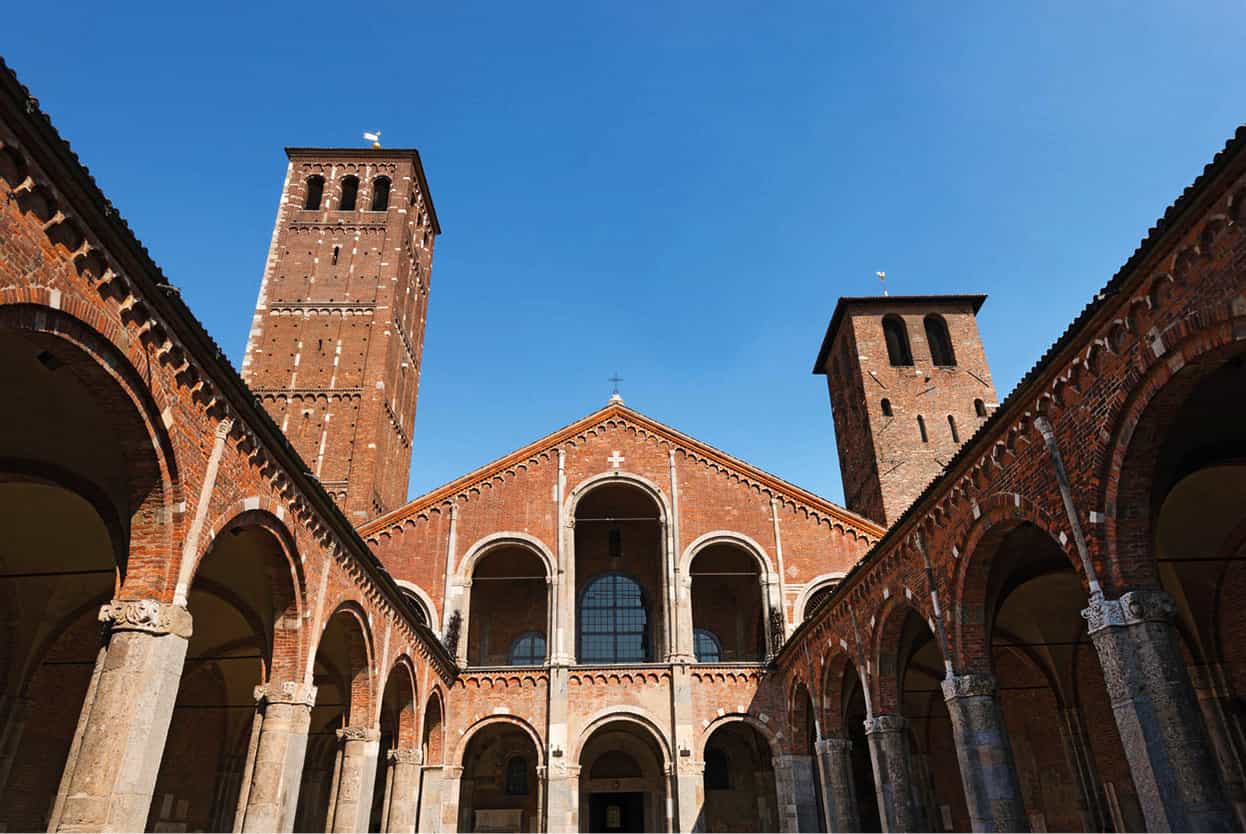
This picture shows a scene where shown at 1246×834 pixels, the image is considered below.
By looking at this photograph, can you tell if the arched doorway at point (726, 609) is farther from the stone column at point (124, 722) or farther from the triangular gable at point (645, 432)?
the stone column at point (124, 722)

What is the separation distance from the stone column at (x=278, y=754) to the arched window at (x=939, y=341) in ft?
85.4

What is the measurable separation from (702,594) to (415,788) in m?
11.2

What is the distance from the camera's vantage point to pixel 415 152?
114 feet

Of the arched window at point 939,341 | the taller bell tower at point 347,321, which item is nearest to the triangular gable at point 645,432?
the taller bell tower at point 347,321

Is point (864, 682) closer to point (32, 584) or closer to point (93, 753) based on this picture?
point (93, 753)

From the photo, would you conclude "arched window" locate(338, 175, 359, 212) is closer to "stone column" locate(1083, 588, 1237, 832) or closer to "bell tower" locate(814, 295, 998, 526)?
"bell tower" locate(814, 295, 998, 526)

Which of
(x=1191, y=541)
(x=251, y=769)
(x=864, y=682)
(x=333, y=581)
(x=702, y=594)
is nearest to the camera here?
(x=251, y=769)

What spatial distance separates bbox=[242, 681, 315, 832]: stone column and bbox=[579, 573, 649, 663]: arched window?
13.2 metres

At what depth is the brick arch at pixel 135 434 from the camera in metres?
7.06

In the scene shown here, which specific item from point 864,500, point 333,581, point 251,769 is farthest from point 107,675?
point 864,500

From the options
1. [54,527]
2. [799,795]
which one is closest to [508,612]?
[799,795]

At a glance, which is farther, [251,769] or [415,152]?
[415,152]

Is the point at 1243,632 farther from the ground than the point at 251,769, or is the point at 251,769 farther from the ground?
the point at 1243,632

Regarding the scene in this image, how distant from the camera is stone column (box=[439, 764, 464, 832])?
1978 centimetres
